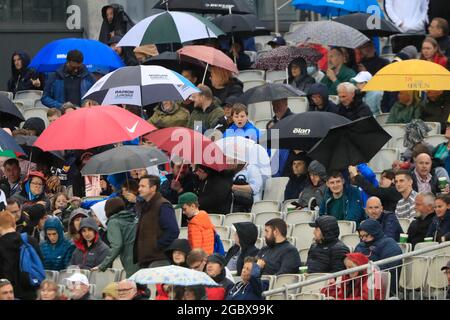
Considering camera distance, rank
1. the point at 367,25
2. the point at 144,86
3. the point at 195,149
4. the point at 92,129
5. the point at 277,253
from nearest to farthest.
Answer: the point at 277,253 → the point at 195,149 → the point at 92,129 → the point at 144,86 → the point at 367,25

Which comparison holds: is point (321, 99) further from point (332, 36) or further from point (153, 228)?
point (153, 228)

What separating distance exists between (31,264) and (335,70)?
8.02 metres

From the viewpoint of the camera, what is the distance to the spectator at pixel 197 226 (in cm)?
2025

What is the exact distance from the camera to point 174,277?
57.3 feet

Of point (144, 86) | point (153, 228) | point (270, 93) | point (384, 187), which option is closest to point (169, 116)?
point (144, 86)

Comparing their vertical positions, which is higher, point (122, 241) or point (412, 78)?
point (412, 78)

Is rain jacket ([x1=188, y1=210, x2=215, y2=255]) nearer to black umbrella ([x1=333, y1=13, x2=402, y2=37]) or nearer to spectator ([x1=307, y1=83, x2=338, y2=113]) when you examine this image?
spectator ([x1=307, y1=83, x2=338, y2=113])

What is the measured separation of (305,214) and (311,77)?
485 centimetres

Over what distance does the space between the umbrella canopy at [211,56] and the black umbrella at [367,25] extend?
1.82 m

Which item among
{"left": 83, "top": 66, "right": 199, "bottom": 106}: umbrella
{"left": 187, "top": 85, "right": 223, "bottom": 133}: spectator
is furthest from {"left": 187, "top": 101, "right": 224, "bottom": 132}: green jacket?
{"left": 83, "top": 66, "right": 199, "bottom": 106}: umbrella

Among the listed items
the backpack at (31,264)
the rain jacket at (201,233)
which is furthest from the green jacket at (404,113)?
the backpack at (31,264)

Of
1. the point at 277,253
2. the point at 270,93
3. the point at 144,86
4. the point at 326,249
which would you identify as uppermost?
the point at 144,86

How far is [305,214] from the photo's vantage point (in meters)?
21.3

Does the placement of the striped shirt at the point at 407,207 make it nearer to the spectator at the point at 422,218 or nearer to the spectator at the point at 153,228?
the spectator at the point at 422,218
